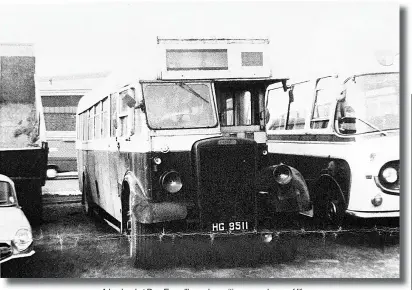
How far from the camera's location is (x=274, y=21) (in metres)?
5.13

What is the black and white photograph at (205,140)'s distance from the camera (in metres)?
4.76

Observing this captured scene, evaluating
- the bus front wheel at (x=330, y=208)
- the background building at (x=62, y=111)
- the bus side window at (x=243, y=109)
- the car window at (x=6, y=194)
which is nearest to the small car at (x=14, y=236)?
the car window at (x=6, y=194)

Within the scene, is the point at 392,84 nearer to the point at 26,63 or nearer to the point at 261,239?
the point at 261,239

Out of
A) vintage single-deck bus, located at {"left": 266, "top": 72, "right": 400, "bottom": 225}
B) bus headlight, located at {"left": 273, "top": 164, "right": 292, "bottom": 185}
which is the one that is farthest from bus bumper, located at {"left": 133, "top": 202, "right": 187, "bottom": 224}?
vintage single-deck bus, located at {"left": 266, "top": 72, "right": 400, "bottom": 225}

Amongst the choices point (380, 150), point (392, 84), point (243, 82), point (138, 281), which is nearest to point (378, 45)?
point (392, 84)

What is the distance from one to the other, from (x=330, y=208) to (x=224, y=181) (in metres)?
1.36

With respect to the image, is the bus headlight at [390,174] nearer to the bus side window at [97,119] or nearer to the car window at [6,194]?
the bus side window at [97,119]

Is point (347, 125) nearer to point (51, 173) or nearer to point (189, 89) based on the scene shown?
point (189, 89)

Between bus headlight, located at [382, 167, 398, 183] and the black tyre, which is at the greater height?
bus headlight, located at [382, 167, 398, 183]

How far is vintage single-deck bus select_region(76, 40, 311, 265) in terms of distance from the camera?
4.73 metres

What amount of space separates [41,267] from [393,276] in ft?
9.80

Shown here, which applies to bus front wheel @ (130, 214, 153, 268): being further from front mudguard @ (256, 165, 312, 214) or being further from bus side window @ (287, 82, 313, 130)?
bus side window @ (287, 82, 313, 130)

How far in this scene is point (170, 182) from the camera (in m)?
4.73

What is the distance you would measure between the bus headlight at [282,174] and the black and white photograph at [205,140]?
0.01 metres
